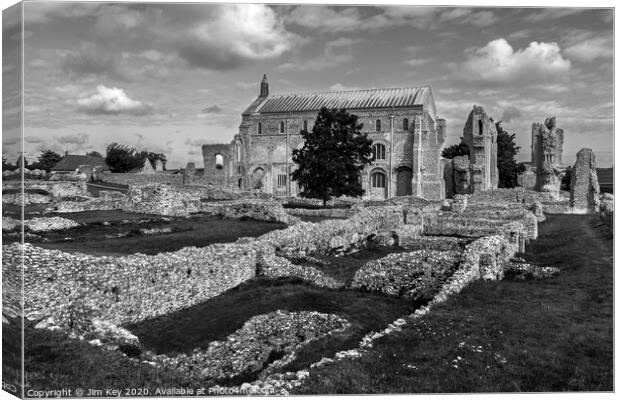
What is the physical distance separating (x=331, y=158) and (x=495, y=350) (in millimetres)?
34041

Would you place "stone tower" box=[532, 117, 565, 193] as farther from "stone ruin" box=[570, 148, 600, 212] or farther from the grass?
the grass

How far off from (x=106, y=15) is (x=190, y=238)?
10.4 metres

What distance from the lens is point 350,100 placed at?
231ft

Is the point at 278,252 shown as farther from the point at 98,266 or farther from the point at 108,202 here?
the point at 108,202

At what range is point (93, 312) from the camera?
10664 millimetres

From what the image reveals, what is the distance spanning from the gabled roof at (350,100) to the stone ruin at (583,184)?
2649 cm

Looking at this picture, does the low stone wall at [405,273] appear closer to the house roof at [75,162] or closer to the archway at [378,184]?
the archway at [378,184]

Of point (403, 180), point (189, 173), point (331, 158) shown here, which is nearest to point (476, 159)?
point (403, 180)

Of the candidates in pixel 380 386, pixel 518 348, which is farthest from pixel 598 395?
pixel 380 386

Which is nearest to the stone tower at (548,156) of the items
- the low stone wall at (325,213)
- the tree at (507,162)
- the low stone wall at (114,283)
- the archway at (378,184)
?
the archway at (378,184)

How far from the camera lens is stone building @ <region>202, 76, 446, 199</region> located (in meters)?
64.7

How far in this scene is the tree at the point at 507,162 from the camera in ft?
254

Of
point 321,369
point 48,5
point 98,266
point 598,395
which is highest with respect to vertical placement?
point 48,5

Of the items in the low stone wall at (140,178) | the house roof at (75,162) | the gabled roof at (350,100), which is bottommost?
the low stone wall at (140,178)
